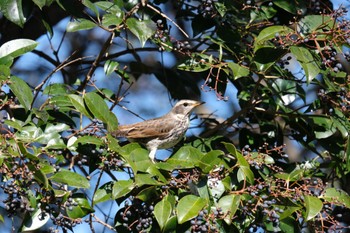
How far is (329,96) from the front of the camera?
4.12 metres

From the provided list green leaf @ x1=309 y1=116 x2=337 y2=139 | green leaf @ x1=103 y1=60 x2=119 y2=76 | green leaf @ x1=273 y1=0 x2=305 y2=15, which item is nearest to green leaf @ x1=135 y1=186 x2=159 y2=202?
green leaf @ x1=103 y1=60 x2=119 y2=76

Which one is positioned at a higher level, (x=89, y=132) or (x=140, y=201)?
(x=89, y=132)

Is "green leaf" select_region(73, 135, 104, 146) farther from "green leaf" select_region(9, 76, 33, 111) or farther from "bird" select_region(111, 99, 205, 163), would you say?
"bird" select_region(111, 99, 205, 163)

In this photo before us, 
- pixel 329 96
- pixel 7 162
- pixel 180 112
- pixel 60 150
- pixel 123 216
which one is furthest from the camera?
pixel 180 112

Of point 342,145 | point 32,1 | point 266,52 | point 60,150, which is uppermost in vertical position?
point 32,1

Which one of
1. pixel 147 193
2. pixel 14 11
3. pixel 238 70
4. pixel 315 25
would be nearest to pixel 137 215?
pixel 147 193

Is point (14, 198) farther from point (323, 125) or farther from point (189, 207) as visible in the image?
point (323, 125)

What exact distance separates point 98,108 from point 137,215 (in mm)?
528

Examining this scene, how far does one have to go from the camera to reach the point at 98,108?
3.66m

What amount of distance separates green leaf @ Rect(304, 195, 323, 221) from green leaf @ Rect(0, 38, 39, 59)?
1.45 meters

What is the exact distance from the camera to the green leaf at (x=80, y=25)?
382 centimetres

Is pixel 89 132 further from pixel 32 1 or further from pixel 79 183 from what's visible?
pixel 32 1

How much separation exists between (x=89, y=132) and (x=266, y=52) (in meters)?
0.92

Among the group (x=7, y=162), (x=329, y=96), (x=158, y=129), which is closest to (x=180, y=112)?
(x=158, y=129)
